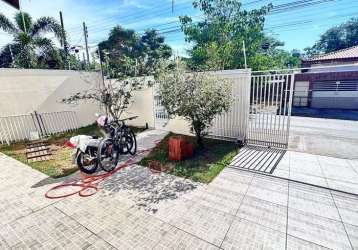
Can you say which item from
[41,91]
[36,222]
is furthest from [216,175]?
[41,91]

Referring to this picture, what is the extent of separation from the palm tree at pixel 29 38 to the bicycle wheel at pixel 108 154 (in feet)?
31.3

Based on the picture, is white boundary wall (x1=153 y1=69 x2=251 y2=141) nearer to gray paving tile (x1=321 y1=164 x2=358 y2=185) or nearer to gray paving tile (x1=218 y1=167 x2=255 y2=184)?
gray paving tile (x1=218 y1=167 x2=255 y2=184)

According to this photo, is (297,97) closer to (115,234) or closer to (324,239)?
(324,239)

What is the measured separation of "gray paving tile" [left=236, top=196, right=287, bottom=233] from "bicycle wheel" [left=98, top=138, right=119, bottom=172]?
2851 mm

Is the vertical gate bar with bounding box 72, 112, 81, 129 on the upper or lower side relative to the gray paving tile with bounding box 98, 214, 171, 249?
upper

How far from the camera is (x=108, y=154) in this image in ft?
14.3

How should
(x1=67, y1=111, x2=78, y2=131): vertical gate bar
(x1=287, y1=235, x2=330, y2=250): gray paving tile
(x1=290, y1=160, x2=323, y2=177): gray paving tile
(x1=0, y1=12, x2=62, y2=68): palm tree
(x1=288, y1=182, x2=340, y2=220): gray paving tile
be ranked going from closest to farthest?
(x1=287, y1=235, x2=330, y2=250): gray paving tile
(x1=288, y1=182, x2=340, y2=220): gray paving tile
(x1=290, y1=160, x2=323, y2=177): gray paving tile
(x1=67, y1=111, x2=78, y2=131): vertical gate bar
(x1=0, y1=12, x2=62, y2=68): palm tree

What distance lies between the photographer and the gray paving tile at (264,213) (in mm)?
2527

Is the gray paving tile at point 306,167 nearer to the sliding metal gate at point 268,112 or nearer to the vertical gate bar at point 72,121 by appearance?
the sliding metal gate at point 268,112

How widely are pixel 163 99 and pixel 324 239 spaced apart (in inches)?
150

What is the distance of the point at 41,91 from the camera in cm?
736

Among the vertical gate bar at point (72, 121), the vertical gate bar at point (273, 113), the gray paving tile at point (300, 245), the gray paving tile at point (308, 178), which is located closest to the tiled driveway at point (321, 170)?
the gray paving tile at point (308, 178)

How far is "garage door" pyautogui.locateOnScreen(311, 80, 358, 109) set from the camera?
13316 mm

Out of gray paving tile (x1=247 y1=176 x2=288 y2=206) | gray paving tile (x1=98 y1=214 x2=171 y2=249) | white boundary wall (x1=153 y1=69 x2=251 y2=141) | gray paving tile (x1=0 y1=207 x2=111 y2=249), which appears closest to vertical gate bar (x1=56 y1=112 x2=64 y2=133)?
gray paving tile (x1=0 y1=207 x2=111 y2=249)
